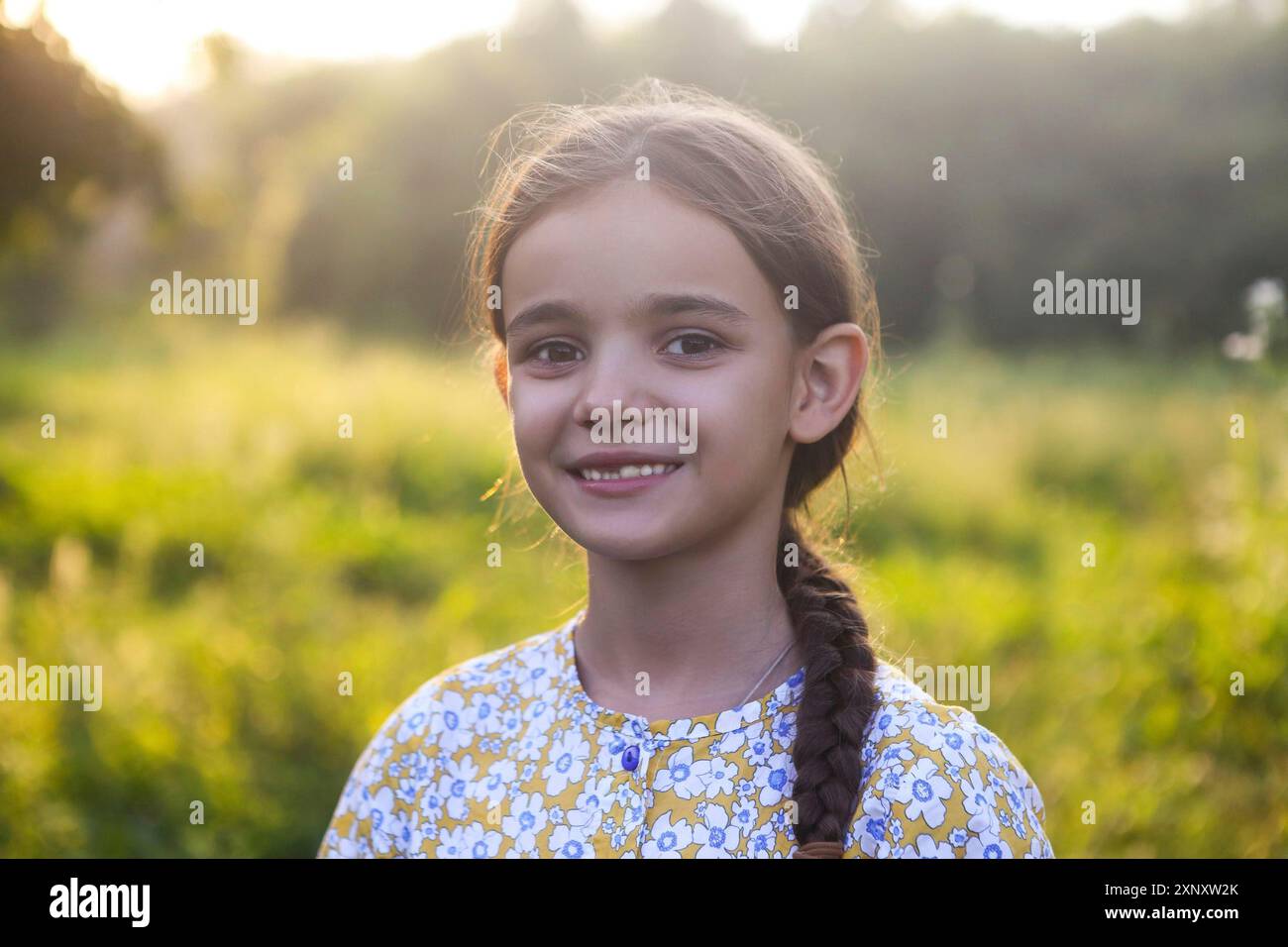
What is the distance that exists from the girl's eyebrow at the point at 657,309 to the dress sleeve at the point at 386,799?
0.70 metres

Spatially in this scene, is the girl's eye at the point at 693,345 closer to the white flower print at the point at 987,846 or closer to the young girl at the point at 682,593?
the young girl at the point at 682,593

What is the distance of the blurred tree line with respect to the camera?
15977 mm

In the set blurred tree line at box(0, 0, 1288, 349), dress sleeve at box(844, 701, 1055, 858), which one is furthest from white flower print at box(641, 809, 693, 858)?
blurred tree line at box(0, 0, 1288, 349)

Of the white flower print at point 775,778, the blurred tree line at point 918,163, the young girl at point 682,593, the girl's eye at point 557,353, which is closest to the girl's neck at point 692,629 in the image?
the young girl at point 682,593

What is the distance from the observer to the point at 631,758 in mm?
1723

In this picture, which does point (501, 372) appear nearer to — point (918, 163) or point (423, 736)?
point (423, 736)

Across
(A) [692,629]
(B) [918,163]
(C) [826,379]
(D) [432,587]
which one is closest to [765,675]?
(A) [692,629]

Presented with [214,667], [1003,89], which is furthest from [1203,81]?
[214,667]

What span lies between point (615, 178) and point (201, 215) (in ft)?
11.1

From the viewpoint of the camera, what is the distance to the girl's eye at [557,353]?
1742mm

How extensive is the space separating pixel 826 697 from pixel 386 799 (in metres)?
0.74

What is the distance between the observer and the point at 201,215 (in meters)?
4.59

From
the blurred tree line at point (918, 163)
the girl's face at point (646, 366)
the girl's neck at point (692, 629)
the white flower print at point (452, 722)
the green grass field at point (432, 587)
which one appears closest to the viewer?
the girl's face at point (646, 366)

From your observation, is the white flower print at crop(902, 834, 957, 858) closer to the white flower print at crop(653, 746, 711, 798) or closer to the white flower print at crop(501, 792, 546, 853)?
the white flower print at crop(653, 746, 711, 798)
